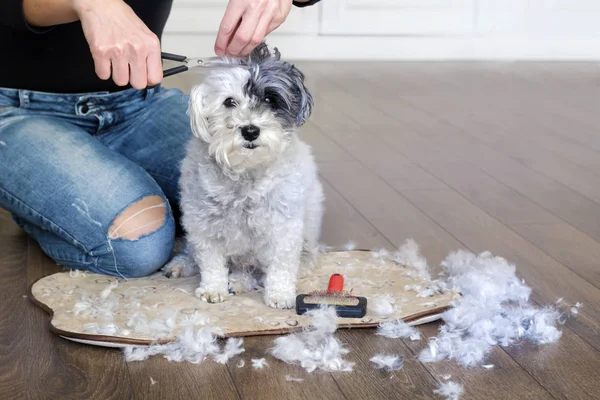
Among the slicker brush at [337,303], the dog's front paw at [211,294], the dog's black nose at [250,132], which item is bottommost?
the dog's front paw at [211,294]

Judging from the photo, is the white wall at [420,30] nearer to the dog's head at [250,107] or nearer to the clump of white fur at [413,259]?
the clump of white fur at [413,259]

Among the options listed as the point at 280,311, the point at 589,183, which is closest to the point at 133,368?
the point at 280,311

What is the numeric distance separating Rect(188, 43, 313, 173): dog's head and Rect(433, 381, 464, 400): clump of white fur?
52cm

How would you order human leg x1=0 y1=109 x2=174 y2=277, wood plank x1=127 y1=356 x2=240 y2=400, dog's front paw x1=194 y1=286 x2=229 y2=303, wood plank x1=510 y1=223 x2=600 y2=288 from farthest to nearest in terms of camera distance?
wood plank x1=510 y1=223 x2=600 y2=288 < human leg x1=0 y1=109 x2=174 y2=277 < dog's front paw x1=194 y1=286 x2=229 y2=303 < wood plank x1=127 y1=356 x2=240 y2=400

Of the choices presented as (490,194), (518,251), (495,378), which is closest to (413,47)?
(490,194)

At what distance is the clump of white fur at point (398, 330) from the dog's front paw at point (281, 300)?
0.61ft

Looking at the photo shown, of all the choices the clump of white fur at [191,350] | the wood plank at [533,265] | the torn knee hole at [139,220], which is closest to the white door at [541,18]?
the wood plank at [533,265]

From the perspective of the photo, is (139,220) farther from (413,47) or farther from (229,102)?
(413,47)

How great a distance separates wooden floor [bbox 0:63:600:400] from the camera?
1.38 m

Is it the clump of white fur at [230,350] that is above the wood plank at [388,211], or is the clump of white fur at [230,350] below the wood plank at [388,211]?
above

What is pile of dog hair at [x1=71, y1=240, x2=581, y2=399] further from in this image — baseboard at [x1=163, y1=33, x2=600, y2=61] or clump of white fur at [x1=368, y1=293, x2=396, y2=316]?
baseboard at [x1=163, y1=33, x2=600, y2=61]

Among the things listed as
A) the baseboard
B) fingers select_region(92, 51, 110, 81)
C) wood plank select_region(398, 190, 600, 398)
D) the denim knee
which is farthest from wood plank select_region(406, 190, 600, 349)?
the baseboard

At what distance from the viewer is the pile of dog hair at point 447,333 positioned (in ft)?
4.74

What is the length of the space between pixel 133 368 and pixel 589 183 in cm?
163
